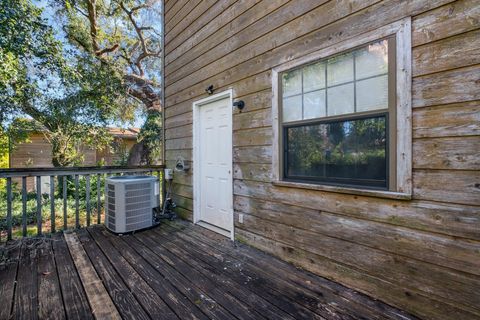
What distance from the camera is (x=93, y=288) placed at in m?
2.07

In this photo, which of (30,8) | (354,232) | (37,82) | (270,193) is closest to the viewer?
(354,232)

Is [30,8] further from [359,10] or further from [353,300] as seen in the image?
[353,300]

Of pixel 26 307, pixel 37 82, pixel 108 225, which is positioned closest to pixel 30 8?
pixel 37 82

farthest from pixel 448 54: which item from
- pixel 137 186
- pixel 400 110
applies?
pixel 137 186

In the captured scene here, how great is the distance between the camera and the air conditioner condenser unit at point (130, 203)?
3426 mm

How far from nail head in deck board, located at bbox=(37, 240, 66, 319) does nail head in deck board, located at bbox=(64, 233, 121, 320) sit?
0.59ft

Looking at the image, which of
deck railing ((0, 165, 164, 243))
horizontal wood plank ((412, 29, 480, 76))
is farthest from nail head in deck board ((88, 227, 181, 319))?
horizontal wood plank ((412, 29, 480, 76))

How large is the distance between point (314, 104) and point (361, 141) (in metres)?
0.55

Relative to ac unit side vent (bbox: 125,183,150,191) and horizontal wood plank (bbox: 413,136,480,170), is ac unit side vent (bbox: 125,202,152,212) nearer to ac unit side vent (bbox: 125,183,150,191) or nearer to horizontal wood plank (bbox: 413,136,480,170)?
ac unit side vent (bbox: 125,183,150,191)

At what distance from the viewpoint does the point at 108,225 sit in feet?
11.8

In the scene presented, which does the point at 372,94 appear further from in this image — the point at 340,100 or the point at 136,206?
the point at 136,206

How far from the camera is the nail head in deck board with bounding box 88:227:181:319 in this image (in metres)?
1.78

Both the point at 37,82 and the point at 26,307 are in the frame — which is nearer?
the point at 26,307

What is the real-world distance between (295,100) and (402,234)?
4.66 feet
